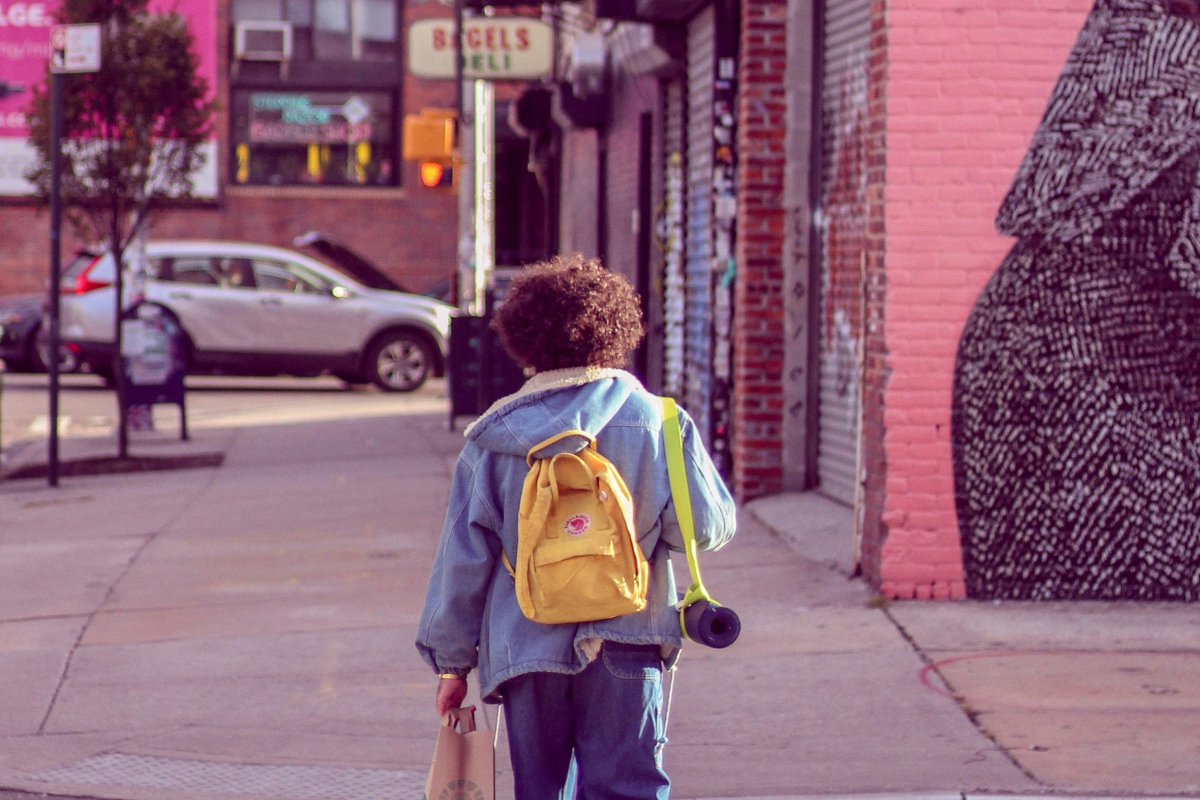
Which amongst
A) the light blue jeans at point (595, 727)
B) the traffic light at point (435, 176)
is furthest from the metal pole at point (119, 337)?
the light blue jeans at point (595, 727)

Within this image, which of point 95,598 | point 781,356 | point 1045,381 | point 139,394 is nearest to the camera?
point 1045,381

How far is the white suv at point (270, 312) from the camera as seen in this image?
19.2 meters

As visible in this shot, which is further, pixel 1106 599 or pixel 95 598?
pixel 95 598

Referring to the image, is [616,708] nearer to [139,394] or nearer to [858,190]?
[858,190]

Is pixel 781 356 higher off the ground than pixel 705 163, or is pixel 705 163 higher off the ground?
pixel 705 163

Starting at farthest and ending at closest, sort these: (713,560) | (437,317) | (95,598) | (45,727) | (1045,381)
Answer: (437,317)
(713,560)
(95,598)
(1045,381)
(45,727)

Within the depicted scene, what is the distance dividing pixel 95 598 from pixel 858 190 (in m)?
4.20

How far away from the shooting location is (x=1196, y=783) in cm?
476

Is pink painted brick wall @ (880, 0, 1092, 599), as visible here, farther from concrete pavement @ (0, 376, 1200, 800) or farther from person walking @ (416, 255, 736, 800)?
person walking @ (416, 255, 736, 800)

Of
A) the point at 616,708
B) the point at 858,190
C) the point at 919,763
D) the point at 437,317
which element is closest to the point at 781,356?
the point at 858,190

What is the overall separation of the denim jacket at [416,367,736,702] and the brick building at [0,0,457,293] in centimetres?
2643

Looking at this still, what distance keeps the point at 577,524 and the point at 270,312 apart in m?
16.3

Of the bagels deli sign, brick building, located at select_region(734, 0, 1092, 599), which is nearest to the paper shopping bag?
brick building, located at select_region(734, 0, 1092, 599)

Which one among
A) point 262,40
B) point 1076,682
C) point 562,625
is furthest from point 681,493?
point 262,40
